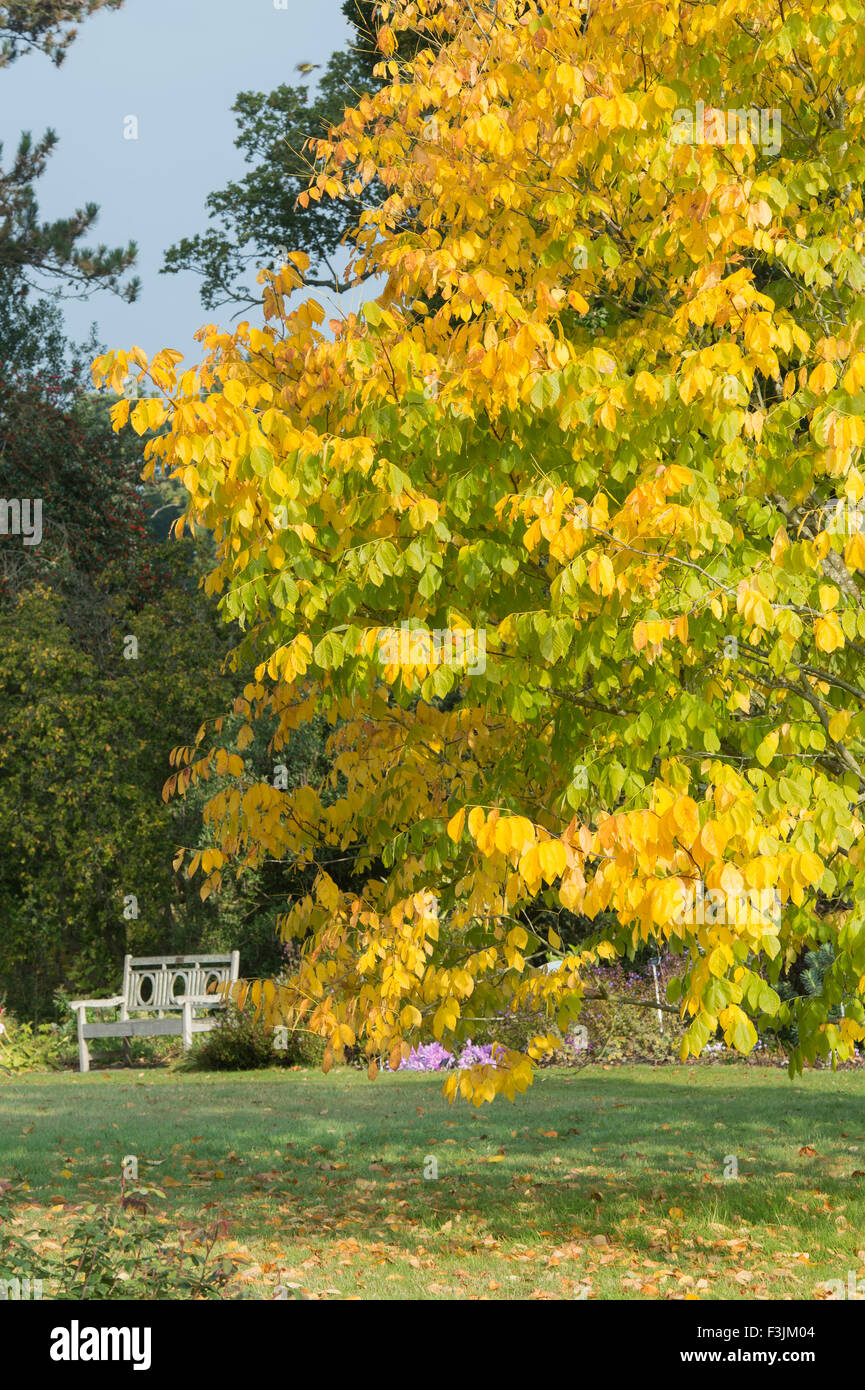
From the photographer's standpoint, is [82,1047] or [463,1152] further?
[82,1047]

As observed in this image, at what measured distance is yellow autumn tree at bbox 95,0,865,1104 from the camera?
171 inches

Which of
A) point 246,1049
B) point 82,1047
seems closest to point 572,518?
point 246,1049

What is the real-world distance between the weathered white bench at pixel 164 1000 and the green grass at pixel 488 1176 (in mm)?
1805

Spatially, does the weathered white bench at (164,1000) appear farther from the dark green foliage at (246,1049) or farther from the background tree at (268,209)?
the background tree at (268,209)

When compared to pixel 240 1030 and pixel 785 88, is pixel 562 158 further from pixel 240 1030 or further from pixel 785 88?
pixel 240 1030

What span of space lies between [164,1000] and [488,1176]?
823cm

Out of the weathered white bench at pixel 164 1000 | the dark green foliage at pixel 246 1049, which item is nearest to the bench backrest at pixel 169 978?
the weathered white bench at pixel 164 1000

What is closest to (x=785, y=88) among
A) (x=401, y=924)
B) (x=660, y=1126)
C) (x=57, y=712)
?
(x=401, y=924)

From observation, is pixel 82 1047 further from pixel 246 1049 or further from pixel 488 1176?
pixel 488 1176

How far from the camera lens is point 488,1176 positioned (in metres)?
8.77

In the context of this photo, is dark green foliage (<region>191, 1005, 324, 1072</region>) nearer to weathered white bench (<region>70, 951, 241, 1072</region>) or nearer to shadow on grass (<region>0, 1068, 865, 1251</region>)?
weathered white bench (<region>70, 951, 241, 1072</region>)

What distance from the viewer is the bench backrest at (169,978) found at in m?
16.0

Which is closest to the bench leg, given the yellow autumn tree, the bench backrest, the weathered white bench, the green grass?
the weathered white bench

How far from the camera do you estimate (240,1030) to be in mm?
14148
